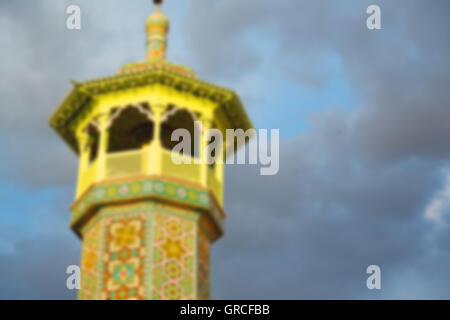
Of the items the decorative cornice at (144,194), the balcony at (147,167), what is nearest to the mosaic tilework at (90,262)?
the decorative cornice at (144,194)

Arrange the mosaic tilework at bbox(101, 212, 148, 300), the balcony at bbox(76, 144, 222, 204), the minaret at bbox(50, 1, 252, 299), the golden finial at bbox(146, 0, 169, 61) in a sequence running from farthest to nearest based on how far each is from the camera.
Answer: the golden finial at bbox(146, 0, 169, 61) → the balcony at bbox(76, 144, 222, 204) → the minaret at bbox(50, 1, 252, 299) → the mosaic tilework at bbox(101, 212, 148, 300)

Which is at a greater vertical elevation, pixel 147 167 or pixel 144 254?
pixel 147 167

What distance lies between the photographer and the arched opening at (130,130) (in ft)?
69.6

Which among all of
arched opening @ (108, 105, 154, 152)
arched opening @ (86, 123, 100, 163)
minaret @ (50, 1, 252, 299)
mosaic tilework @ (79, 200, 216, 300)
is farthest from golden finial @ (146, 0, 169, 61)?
mosaic tilework @ (79, 200, 216, 300)

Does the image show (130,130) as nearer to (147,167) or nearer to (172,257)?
(147,167)

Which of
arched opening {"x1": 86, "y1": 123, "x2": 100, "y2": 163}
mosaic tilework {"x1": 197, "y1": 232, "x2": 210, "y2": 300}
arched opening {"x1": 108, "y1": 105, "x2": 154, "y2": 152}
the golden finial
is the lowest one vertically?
mosaic tilework {"x1": 197, "y1": 232, "x2": 210, "y2": 300}

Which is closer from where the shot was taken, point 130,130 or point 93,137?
point 93,137

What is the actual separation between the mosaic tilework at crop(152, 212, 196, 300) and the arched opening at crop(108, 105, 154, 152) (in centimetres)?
324

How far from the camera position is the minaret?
18.1 m

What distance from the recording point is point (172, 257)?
18.3 m

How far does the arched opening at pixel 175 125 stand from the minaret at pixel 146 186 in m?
0.03

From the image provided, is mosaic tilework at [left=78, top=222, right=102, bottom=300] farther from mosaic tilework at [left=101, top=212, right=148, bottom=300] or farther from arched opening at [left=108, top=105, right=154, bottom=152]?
arched opening at [left=108, top=105, right=154, bottom=152]

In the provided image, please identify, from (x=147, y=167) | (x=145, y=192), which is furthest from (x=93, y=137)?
(x=145, y=192)

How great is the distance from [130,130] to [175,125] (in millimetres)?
1158
